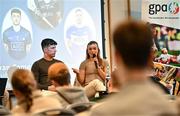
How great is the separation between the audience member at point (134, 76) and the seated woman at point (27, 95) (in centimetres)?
89

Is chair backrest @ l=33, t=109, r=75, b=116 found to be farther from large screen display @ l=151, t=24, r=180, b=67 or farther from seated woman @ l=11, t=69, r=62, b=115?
large screen display @ l=151, t=24, r=180, b=67

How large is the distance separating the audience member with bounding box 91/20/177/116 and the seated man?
1.40 meters

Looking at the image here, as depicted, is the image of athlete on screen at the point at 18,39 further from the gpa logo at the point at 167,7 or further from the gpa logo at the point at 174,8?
the gpa logo at the point at 174,8

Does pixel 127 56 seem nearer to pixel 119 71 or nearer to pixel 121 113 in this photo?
pixel 119 71

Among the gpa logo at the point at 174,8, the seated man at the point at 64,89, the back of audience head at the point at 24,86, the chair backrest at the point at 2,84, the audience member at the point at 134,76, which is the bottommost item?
the chair backrest at the point at 2,84

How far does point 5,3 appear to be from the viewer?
6.96 m

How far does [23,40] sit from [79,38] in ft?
3.02

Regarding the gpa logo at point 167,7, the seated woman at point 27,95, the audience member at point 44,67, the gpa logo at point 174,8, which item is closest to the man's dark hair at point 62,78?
the seated woman at point 27,95

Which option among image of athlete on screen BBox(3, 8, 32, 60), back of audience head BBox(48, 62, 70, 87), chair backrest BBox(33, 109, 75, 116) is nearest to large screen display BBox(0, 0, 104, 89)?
image of athlete on screen BBox(3, 8, 32, 60)

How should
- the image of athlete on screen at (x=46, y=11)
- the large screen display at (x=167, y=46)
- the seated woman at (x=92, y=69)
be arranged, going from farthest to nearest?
the image of athlete on screen at (x=46, y=11) → the large screen display at (x=167, y=46) → the seated woman at (x=92, y=69)

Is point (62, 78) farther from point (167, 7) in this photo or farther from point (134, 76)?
point (167, 7)

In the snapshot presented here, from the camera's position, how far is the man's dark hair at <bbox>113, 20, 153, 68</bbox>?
1589mm

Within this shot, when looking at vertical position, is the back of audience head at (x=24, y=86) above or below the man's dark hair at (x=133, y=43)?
below

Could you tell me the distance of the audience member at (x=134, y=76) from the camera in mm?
1584
